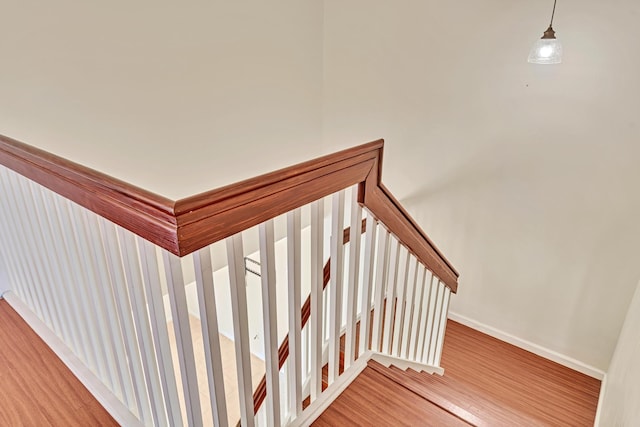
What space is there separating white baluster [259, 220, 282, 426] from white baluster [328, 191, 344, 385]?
280mm

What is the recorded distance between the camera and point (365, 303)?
151 cm

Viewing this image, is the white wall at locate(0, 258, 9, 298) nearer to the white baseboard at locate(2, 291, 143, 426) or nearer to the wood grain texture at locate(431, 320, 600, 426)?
the white baseboard at locate(2, 291, 143, 426)

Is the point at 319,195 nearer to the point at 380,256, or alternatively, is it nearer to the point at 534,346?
the point at 380,256

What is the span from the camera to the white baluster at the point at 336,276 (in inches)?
46.7

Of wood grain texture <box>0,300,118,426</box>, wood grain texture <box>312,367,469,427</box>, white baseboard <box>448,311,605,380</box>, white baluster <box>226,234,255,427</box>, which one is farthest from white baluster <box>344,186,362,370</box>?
white baseboard <box>448,311,605,380</box>

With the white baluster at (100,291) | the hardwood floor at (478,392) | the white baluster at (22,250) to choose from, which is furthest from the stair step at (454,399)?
the white baluster at (22,250)

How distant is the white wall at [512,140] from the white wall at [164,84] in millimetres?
549

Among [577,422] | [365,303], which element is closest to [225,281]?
[365,303]

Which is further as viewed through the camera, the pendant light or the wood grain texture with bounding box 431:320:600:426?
the wood grain texture with bounding box 431:320:600:426

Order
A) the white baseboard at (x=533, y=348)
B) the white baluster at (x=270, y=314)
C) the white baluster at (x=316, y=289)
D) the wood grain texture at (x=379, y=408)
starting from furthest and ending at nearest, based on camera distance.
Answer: the white baseboard at (x=533, y=348) → the wood grain texture at (x=379, y=408) → the white baluster at (x=316, y=289) → the white baluster at (x=270, y=314)

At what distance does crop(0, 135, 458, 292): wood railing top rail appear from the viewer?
725 mm

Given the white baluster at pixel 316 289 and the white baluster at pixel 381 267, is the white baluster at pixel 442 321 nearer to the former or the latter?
the white baluster at pixel 381 267

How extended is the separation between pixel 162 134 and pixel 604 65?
105 inches

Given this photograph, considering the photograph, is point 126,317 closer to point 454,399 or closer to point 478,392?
point 454,399
